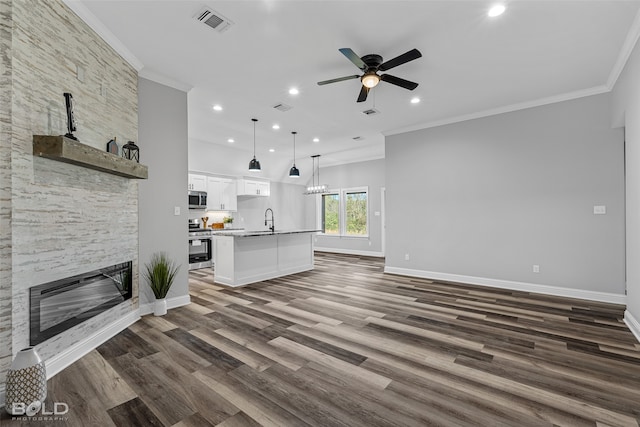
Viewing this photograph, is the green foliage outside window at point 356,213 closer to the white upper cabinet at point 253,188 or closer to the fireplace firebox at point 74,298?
the white upper cabinet at point 253,188

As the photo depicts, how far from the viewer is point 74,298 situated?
A: 2703 millimetres

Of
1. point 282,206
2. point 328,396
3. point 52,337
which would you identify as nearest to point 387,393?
point 328,396

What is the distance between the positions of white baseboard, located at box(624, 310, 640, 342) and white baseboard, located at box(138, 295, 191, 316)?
17.5ft

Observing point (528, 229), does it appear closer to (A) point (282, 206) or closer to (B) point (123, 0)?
(B) point (123, 0)

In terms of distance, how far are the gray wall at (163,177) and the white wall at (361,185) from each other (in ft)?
20.5

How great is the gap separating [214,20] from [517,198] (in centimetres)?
513

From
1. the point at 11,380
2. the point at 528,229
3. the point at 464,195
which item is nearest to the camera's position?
the point at 11,380

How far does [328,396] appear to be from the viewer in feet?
6.87

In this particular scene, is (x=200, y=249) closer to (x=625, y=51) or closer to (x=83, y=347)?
(x=83, y=347)

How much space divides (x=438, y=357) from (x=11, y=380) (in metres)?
3.20

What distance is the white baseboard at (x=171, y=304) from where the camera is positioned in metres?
3.78

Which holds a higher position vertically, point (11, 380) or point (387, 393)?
point (11, 380)

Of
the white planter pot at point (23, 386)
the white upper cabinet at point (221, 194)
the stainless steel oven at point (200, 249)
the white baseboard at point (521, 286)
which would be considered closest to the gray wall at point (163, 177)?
the white planter pot at point (23, 386)

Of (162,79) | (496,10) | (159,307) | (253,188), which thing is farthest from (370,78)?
(253,188)
